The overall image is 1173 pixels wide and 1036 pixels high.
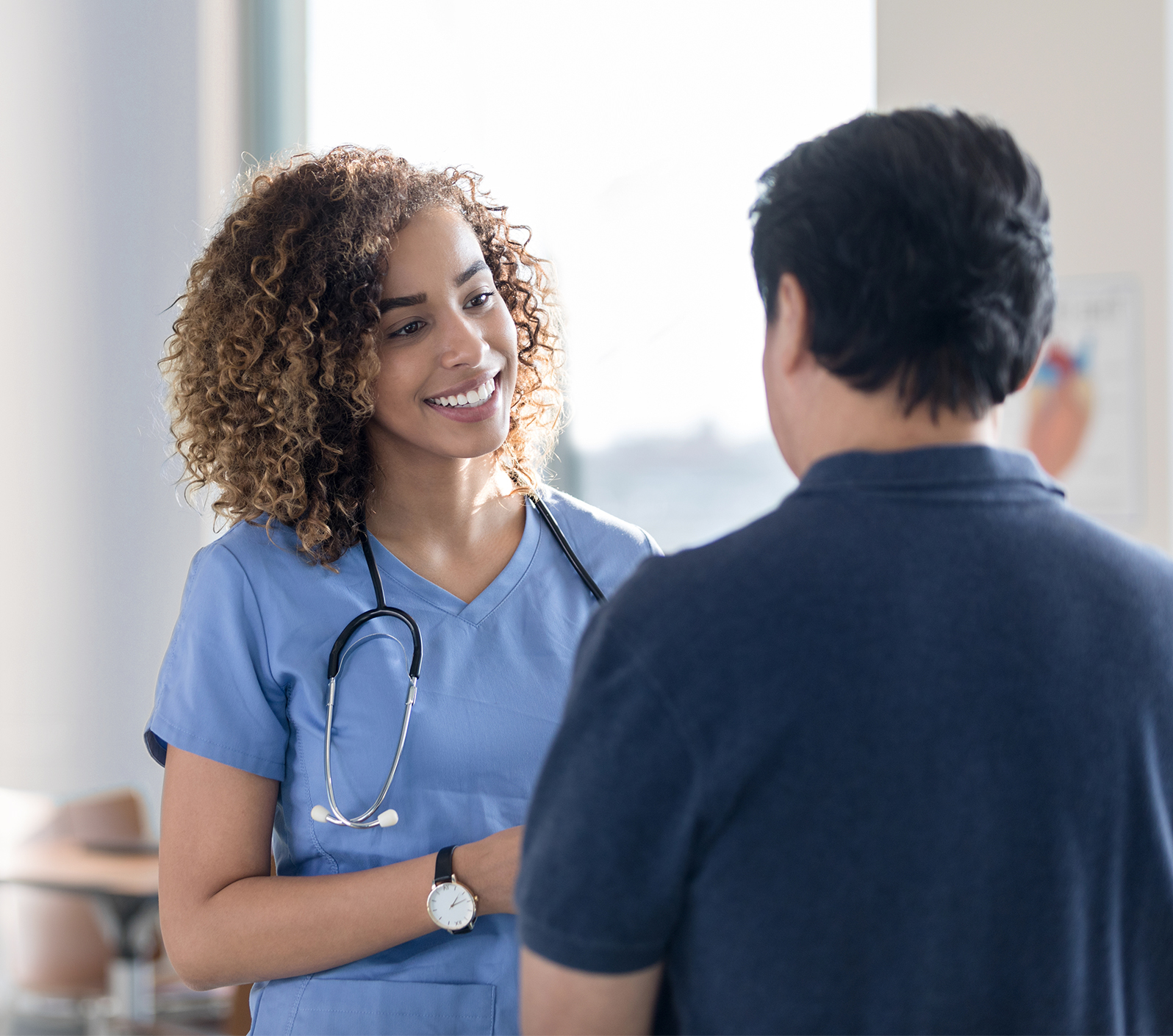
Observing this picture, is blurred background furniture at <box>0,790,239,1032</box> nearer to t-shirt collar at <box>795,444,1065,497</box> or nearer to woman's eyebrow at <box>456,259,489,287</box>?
woman's eyebrow at <box>456,259,489,287</box>

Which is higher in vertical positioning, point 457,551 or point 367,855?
point 457,551

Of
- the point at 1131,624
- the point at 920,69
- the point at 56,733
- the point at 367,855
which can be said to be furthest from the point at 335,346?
the point at 920,69

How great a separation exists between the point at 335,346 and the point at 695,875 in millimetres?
778

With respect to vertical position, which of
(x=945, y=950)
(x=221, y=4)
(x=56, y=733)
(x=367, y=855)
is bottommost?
(x=56, y=733)

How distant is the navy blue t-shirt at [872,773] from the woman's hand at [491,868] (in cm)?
40

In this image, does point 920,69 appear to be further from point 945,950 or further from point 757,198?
point 945,950

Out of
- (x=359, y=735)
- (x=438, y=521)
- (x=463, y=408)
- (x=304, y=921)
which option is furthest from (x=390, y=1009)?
(x=463, y=408)

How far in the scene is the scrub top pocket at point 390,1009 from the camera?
107cm

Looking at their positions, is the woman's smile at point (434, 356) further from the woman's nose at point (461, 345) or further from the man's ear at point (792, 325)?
the man's ear at point (792, 325)

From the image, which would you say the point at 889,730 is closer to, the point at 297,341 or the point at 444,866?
the point at 444,866

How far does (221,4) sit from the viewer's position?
2709mm

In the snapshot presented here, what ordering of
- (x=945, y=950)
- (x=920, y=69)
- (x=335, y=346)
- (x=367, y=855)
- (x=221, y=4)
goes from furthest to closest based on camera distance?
(x=221, y=4)
(x=920, y=69)
(x=335, y=346)
(x=367, y=855)
(x=945, y=950)

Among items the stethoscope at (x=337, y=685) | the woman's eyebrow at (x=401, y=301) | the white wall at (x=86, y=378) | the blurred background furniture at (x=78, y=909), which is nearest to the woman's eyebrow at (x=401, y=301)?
the woman's eyebrow at (x=401, y=301)

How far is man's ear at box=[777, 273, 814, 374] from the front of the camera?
26.1 inches
